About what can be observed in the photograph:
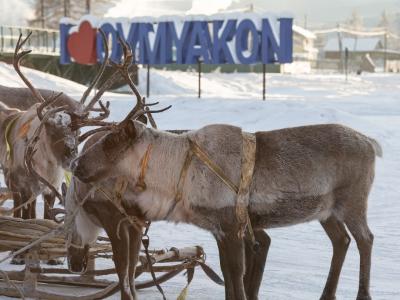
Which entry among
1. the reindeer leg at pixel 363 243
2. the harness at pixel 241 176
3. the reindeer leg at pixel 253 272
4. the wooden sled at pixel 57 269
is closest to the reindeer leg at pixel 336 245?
the reindeer leg at pixel 363 243

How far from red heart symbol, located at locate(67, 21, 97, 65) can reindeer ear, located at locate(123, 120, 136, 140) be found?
21980mm

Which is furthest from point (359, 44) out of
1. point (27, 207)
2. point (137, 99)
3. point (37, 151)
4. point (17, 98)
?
point (137, 99)

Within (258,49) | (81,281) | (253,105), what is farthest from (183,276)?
(258,49)

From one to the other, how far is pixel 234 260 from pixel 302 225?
4.36 metres

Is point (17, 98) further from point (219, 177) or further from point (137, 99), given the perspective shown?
point (219, 177)

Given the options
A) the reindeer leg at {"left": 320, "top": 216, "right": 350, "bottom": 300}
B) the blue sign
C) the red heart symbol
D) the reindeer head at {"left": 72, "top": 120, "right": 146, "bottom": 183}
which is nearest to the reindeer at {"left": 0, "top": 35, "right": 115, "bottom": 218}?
the reindeer head at {"left": 72, "top": 120, "right": 146, "bottom": 183}

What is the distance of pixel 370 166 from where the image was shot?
6.32m

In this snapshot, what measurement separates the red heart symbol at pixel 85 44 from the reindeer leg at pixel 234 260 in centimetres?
2217

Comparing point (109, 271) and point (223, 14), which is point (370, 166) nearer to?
point (109, 271)

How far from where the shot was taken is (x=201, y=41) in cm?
2516

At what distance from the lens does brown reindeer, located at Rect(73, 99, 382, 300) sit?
5750mm

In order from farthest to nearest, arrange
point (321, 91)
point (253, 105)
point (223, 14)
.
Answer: point (321, 91)
point (223, 14)
point (253, 105)

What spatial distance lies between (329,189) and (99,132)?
65.2 inches

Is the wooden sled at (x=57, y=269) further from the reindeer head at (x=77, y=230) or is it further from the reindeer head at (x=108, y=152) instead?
the reindeer head at (x=108, y=152)
